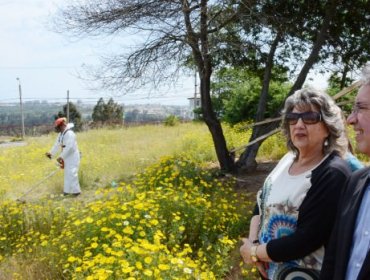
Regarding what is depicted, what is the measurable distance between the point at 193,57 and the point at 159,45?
0.63 meters

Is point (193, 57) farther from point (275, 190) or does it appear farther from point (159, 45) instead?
point (275, 190)

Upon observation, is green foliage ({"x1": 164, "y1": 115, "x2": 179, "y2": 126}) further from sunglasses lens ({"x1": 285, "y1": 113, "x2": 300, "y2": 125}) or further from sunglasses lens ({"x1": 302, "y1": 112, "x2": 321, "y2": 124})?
sunglasses lens ({"x1": 302, "y1": 112, "x2": 321, "y2": 124})

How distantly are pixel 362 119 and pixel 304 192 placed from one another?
0.60m

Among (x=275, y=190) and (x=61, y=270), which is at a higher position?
(x=275, y=190)

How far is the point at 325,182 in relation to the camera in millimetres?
1851

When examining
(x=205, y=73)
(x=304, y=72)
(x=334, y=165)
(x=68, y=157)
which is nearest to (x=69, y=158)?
(x=68, y=157)

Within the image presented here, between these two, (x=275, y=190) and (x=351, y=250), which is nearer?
(x=351, y=250)

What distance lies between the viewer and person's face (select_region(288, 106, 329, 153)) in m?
2.05

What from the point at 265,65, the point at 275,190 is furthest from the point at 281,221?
the point at 265,65

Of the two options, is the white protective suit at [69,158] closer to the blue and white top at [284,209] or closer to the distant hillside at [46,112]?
the blue and white top at [284,209]

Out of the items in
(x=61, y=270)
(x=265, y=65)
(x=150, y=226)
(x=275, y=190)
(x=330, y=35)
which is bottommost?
(x=61, y=270)

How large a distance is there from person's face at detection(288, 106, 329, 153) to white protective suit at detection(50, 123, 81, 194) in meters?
6.82

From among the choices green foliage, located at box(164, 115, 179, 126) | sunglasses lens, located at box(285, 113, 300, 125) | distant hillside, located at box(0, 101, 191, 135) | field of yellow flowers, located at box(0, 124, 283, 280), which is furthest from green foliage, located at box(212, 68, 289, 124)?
distant hillside, located at box(0, 101, 191, 135)

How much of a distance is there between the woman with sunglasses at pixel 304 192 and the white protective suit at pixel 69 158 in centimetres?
653
